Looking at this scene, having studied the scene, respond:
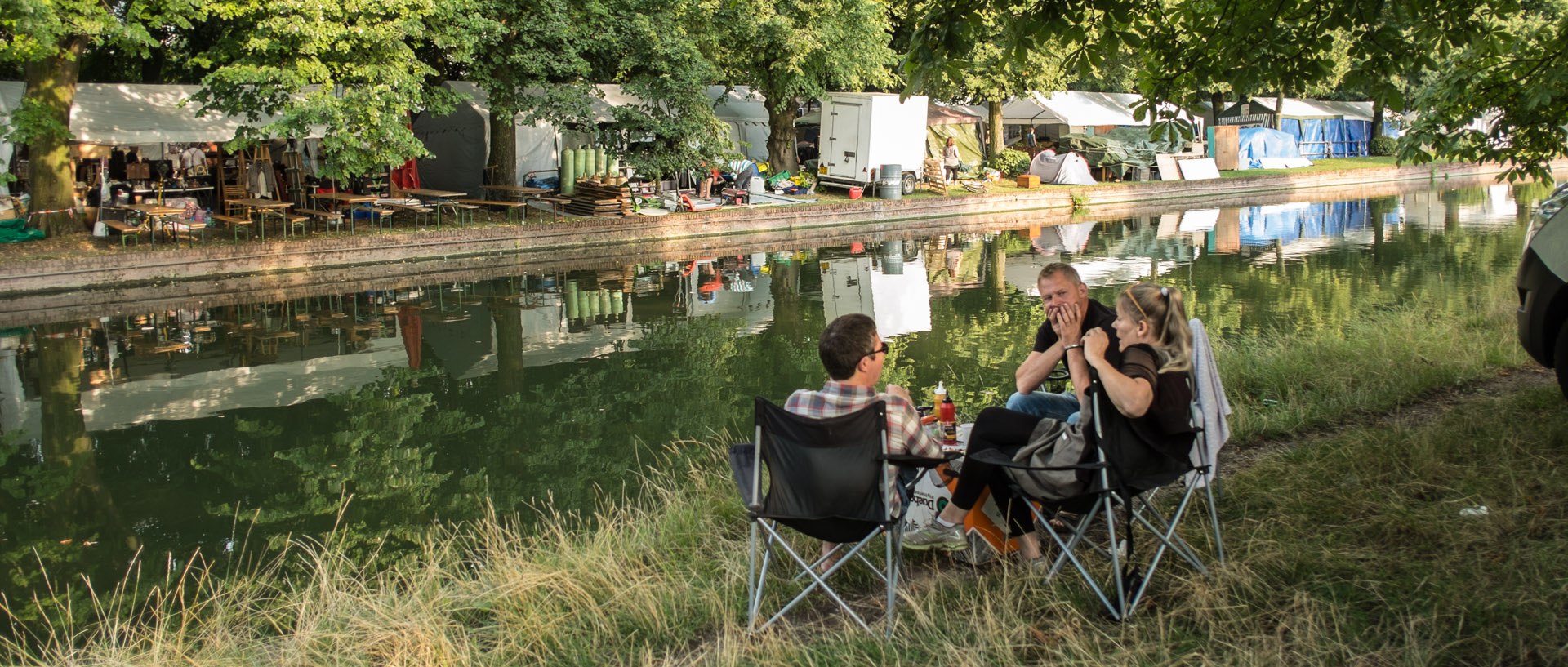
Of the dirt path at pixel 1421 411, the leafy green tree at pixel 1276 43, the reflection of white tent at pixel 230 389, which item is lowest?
the reflection of white tent at pixel 230 389

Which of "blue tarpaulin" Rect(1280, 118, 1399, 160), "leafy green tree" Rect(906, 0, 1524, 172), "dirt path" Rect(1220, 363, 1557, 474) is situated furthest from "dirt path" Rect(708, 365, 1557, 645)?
"blue tarpaulin" Rect(1280, 118, 1399, 160)

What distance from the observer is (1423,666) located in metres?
3.18

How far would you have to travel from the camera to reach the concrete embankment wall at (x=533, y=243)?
15.1m

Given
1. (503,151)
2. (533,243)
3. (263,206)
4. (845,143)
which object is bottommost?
(533,243)

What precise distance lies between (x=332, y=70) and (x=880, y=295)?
28.7 ft

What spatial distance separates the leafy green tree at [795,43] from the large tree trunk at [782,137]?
0.97 metres

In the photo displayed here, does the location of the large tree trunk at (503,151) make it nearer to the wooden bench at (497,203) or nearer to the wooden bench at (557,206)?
the wooden bench at (497,203)

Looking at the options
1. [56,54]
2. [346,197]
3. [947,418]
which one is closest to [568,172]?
[346,197]

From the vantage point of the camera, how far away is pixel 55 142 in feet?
53.6

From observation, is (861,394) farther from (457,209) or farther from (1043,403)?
(457,209)

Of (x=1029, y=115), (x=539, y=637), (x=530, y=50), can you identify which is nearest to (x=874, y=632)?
(x=539, y=637)

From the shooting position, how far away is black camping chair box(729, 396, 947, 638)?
375 cm

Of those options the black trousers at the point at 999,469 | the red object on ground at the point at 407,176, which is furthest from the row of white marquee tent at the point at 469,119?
the black trousers at the point at 999,469

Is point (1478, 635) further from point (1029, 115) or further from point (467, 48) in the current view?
point (1029, 115)
